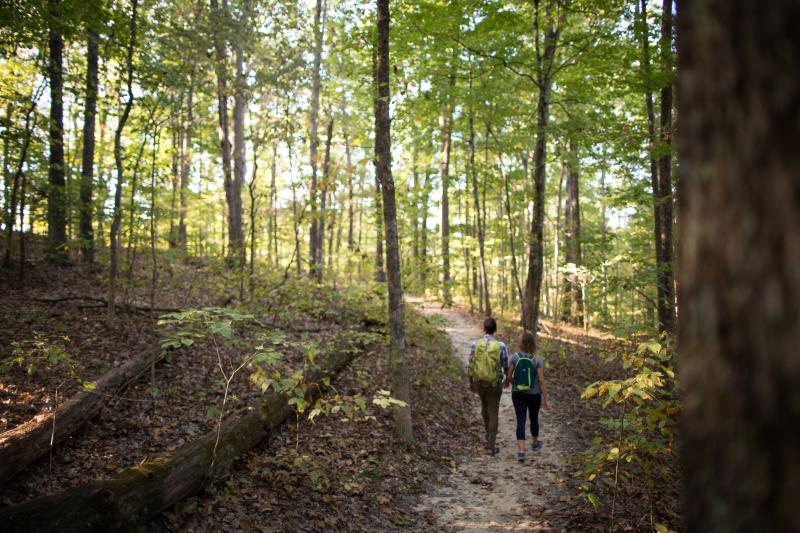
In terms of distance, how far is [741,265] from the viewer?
1088mm

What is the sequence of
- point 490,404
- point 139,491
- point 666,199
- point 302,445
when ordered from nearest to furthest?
point 139,491 → point 302,445 → point 490,404 → point 666,199

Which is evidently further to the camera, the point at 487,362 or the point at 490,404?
the point at 490,404

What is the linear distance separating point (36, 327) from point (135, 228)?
292 centimetres

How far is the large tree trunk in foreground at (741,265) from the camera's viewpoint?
40.0 inches

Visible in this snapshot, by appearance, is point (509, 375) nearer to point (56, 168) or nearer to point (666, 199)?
point (666, 199)

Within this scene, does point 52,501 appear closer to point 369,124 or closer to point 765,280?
point 765,280

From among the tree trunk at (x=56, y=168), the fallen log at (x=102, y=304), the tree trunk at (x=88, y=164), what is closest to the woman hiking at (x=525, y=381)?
the fallen log at (x=102, y=304)

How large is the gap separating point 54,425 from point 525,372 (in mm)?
6368

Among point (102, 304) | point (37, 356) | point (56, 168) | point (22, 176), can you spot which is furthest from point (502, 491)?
point (56, 168)

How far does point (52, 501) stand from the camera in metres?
3.61

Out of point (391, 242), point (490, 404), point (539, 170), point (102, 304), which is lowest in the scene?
point (490, 404)

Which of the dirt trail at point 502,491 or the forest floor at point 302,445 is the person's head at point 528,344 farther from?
the dirt trail at point 502,491

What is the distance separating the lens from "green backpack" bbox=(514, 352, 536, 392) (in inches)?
285

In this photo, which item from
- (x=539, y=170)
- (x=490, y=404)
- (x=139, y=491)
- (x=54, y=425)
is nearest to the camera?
(x=139, y=491)
